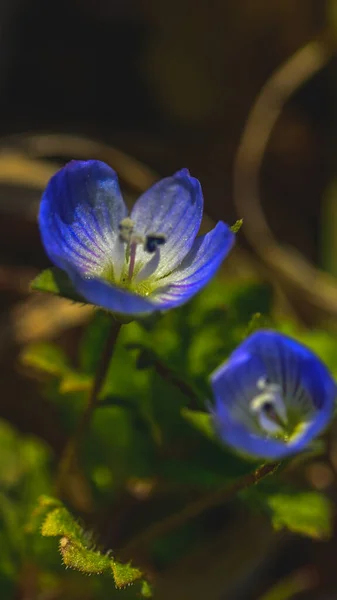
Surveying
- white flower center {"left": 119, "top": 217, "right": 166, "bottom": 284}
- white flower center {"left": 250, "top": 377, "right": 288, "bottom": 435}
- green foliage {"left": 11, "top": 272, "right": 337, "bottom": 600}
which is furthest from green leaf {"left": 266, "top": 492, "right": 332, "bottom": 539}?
white flower center {"left": 119, "top": 217, "right": 166, "bottom": 284}

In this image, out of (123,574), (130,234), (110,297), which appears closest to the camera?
(110,297)

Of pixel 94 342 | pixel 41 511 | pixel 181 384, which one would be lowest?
pixel 41 511

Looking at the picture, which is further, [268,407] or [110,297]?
[268,407]

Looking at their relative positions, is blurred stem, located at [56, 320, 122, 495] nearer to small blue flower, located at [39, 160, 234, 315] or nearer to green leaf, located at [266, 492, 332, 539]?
small blue flower, located at [39, 160, 234, 315]

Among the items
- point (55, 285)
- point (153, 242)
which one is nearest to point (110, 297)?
point (55, 285)

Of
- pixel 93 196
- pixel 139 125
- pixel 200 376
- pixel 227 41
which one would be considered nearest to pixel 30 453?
pixel 200 376

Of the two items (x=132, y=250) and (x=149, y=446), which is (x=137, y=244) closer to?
(x=132, y=250)

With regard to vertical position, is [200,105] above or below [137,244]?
below
